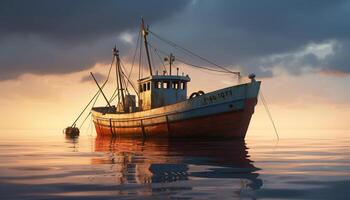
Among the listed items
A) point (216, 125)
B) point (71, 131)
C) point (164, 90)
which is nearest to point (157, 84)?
point (164, 90)

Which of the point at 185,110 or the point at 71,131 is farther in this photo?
the point at 71,131

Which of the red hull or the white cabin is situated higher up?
the white cabin

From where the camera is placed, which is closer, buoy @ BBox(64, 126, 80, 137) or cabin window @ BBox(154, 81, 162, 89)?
cabin window @ BBox(154, 81, 162, 89)

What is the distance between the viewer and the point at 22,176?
10734 millimetres

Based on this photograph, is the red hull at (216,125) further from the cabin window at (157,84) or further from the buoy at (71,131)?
the buoy at (71,131)

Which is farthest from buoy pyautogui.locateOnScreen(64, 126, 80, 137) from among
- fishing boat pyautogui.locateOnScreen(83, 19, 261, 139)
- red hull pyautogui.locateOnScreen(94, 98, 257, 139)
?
red hull pyautogui.locateOnScreen(94, 98, 257, 139)

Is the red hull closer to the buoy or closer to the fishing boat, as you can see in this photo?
the fishing boat

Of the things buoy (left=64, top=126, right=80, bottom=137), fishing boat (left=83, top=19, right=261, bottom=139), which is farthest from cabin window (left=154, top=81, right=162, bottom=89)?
buoy (left=64, top=126, right=80, bottom=137)

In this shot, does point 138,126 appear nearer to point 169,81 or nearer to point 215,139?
point 169,81

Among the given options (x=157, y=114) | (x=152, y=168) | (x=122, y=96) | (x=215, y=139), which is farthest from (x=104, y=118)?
(x=152, y=168)

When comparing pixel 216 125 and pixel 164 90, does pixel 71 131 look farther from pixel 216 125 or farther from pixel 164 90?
pixel 216 125

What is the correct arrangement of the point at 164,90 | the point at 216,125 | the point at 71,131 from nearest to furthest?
the point at 216,125
the point at 164,90
the point at 71,131

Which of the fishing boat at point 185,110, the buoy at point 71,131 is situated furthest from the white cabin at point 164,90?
the buoy at point 71,131

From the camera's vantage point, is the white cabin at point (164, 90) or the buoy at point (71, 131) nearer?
the white cabin at point (164, 90)
